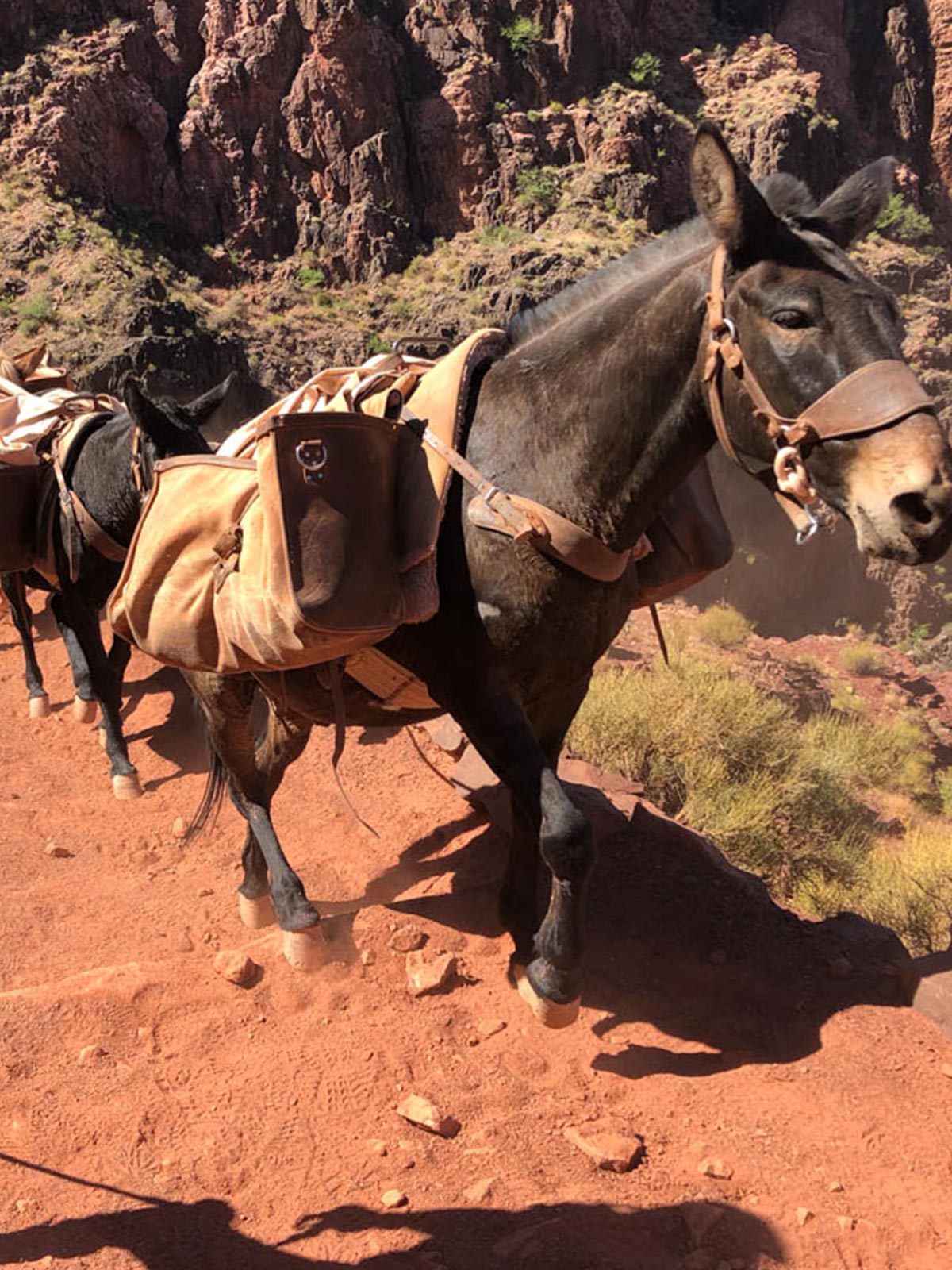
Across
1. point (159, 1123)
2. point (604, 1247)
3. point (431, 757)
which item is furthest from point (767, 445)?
point (431, 757)

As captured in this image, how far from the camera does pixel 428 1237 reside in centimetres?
254

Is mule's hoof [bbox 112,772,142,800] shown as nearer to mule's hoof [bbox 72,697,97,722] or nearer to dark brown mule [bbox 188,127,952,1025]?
mule's hoof [bbox 72,697,97,722]

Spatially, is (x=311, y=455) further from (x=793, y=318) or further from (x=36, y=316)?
(x=36, y=316)

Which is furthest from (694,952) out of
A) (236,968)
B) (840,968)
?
(236,968)

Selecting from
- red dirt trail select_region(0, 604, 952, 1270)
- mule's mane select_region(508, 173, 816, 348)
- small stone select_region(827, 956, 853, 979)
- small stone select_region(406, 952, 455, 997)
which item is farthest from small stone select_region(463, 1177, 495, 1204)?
mule's mane select_region(508, 173, 816, 348)

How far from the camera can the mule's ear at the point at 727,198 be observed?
220 centimetres

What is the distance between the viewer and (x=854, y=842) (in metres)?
8.51

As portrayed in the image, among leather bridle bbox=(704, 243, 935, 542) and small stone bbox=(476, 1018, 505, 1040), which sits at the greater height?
leather bridle bbox=(704, 243, 935, 542)

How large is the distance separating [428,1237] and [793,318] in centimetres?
254

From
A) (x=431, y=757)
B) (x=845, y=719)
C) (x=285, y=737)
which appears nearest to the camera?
(x=285, y=737)

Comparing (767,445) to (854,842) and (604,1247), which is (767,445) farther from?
(854,842)

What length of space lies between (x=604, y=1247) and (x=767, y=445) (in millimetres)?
2110

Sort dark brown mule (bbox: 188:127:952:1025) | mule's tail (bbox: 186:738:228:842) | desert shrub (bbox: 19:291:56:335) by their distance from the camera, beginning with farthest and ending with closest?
desert shrub (bbox: 19:291:56:335) < mule's tail (bbox: 186:738:228:842) < dark brown mule (bbox: 188:127:952:1025)

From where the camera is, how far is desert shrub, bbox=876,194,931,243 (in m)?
28.2
